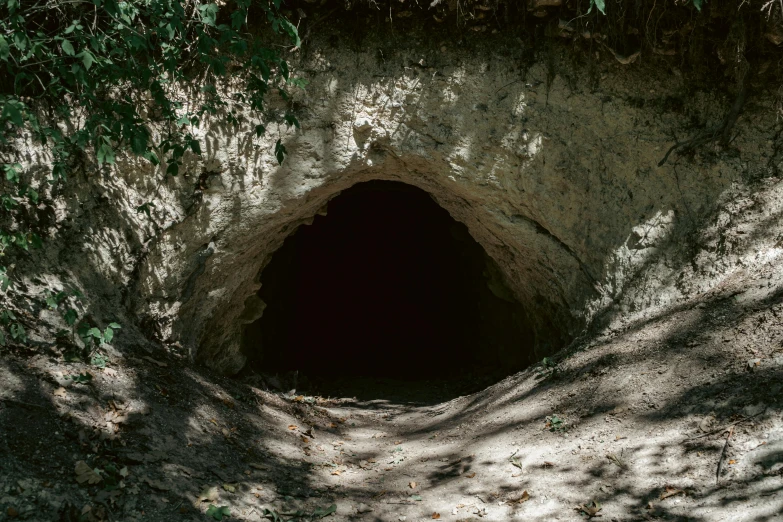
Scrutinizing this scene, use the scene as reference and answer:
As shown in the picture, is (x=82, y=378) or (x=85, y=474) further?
(x=82, y=378)

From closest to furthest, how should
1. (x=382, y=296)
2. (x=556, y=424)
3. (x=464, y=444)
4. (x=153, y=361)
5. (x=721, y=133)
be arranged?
(x=556, y=424) → (x=464, y=444) → (x=153, y=361) → (x=721, y=133) → (x=382, y=296)

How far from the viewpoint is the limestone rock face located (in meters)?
4.77

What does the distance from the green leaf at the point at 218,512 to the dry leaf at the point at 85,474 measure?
0.52 metres

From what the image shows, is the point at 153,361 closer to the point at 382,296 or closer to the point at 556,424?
the point at 556,424

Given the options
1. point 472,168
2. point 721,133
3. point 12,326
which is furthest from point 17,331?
point 721,133

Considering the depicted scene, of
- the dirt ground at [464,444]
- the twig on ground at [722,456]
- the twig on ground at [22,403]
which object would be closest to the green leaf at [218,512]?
the dirt ground at [464,444]

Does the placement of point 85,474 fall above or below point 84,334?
below

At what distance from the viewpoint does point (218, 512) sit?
315 centimetres

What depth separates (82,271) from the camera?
449cm

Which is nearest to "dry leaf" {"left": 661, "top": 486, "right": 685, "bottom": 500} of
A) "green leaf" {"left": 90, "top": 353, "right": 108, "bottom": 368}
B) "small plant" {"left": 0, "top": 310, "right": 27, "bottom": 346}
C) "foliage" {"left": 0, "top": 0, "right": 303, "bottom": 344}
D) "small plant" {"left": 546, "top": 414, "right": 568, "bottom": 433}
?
"small plant" {"left": 546, "top": 414, "right": 568, "bottom": 433}

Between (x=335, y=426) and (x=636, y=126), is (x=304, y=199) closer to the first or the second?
(x=335, y=426)

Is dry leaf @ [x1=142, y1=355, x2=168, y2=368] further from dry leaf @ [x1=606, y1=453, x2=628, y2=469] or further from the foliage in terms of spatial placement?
dry leaf @ [x1=606, y1=453, x2=628, y2=469]

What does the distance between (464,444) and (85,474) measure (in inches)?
86.1

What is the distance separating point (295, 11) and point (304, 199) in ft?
4.59
